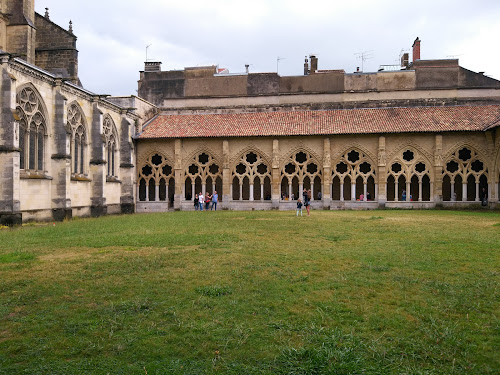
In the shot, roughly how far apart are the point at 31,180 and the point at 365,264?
17.1 m

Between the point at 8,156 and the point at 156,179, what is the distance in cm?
1495

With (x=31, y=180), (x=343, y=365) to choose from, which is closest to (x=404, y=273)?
(x=343, y=365)

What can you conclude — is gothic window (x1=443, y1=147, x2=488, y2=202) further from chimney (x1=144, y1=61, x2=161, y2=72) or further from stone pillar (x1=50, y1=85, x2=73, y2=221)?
chimney (x1=144, y1=61, x2=161, y2=72)

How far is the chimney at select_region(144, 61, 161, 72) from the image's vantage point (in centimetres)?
4188

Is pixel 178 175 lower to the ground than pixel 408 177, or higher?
higher

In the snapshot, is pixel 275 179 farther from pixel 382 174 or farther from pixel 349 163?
pixel 382 174

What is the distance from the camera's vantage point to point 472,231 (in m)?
14.2

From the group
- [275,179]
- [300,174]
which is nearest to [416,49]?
[300,174]

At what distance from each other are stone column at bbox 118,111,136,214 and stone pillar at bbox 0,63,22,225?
39.7 feet

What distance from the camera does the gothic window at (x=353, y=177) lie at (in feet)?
101

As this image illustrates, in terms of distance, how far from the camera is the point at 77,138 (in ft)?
81.4

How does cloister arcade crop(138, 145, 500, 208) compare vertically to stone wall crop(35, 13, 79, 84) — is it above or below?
below

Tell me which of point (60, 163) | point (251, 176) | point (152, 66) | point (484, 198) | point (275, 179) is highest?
point (152, 66)

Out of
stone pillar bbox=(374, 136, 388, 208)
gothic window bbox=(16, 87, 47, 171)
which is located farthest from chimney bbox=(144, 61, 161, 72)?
stone pillar bbox=(374, 136, 388, 208)
